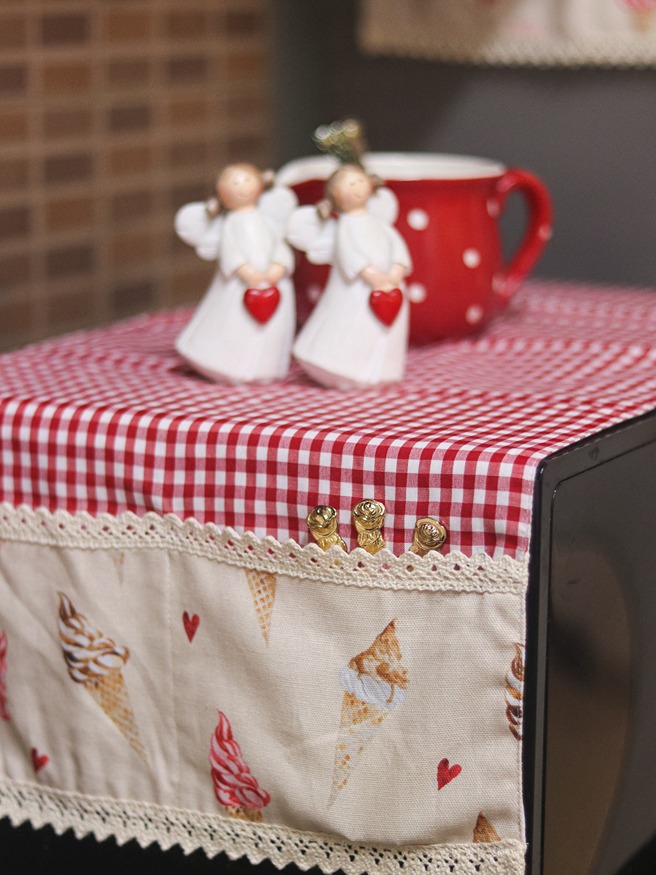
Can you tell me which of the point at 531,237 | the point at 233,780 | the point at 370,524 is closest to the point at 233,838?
the point at 233,780

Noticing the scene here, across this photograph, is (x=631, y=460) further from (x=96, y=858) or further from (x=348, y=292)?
(x=96, y=858)

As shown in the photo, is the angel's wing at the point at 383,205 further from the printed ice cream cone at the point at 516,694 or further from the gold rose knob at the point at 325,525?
the printed ice cream cone at the point at 516,694

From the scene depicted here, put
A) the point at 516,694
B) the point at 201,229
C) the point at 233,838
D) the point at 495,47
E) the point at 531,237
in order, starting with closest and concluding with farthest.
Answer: the point at 516,694
the point at 233,838
the point at 201,229
the point at 531,237
the point at 495,47

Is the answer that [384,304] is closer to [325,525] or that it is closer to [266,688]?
[325,525]

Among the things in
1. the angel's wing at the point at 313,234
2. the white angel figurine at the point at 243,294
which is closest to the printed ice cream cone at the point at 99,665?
the white angel figurine at the point at 243,294

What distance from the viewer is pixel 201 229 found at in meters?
1.08

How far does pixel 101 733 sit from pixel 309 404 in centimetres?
29

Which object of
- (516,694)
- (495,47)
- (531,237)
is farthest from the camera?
(495,47)

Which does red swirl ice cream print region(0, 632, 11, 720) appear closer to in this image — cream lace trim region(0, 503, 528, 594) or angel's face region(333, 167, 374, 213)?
cream lace trim region(0, 503, 528, 594)

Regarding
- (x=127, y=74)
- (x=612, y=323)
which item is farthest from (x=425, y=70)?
(x=612, y=323)

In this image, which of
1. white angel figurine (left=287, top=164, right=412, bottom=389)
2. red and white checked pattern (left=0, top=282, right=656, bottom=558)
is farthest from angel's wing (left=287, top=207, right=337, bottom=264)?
red and white checked pattern (left=0, top=282, right=656, bottom=558)

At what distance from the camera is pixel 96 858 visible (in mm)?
1086

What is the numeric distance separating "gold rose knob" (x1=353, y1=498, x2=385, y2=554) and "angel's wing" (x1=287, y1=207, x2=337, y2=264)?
24 cm

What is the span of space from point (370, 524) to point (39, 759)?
34 centimetres
